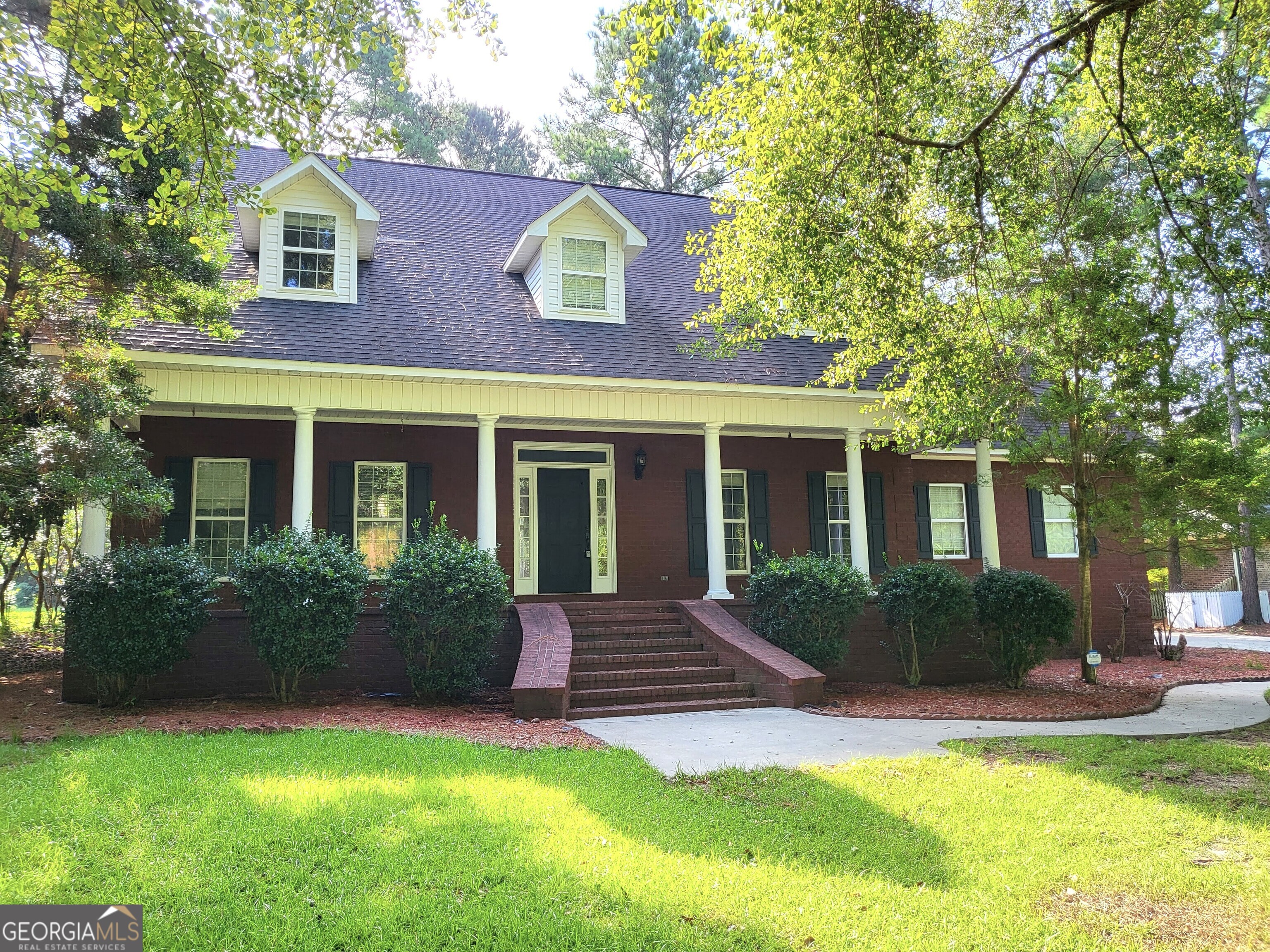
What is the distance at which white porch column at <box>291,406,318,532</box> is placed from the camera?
11070 millimetres

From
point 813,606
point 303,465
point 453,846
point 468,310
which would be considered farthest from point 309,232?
point 453,846

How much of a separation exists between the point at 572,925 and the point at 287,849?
161 centimetres

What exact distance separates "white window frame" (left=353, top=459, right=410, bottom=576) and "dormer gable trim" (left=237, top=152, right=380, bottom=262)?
10.4ft

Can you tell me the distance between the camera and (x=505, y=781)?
579 centimetres

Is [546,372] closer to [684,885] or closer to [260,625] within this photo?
[260,625]

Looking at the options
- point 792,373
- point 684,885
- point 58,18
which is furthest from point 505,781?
point 792,373

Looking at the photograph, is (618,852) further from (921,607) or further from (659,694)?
(921,607)

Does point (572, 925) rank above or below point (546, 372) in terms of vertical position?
below

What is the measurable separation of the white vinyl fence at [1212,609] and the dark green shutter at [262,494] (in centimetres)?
2612

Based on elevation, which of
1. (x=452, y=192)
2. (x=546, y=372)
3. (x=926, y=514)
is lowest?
(x=926, y=514)

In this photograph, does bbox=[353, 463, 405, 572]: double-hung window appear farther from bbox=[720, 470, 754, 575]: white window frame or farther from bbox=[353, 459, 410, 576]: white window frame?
bbox=[720, 470, 754, 575]: white window frame

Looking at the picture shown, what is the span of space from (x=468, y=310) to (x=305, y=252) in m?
2.46

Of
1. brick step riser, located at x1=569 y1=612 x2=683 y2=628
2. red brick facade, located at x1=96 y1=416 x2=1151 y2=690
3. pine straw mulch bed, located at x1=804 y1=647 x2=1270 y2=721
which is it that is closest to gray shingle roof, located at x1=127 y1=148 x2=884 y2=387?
red brick facade, located at x1=96 y1=416 x2=1151 y2=690

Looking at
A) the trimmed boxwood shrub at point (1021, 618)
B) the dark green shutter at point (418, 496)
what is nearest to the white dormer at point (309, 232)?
the dark green shutter at point (418, 496)
